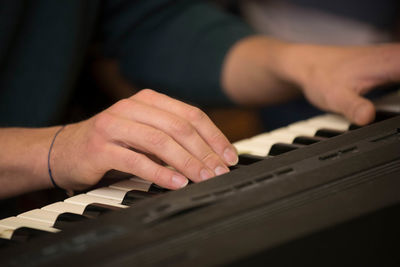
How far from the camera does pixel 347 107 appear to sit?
795 millimetres

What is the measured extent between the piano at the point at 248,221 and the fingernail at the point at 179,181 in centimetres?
3

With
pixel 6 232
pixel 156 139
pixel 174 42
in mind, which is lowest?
pixel 6 232

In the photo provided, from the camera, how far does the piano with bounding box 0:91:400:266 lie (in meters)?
0.42

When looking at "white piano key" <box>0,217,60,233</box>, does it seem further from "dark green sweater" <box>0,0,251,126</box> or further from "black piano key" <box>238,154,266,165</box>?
"dark green sweater" <box>0,0,251,126</box>

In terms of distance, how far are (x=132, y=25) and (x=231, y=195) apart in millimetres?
827

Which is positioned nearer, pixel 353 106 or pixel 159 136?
pixel 159 136

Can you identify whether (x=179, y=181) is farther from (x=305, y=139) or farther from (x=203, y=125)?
(x=305, y=139)

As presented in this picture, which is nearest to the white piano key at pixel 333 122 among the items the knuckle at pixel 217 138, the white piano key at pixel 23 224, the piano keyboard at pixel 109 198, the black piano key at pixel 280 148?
the piano keyboard at pixel 109 198

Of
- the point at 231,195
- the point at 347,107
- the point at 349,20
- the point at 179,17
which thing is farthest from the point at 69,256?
the point at 349,20

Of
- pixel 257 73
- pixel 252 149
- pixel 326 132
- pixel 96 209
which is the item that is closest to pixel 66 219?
pixel 96 209

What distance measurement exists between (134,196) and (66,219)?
79mm

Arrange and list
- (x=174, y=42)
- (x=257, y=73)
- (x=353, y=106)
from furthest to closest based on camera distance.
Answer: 1. (x=174, y=42)
2. (x=257, y=73)
3. (x=353, y=106)

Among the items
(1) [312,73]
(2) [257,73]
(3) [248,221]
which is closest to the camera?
(3) [248,221]

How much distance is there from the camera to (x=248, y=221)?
17.8 inches
